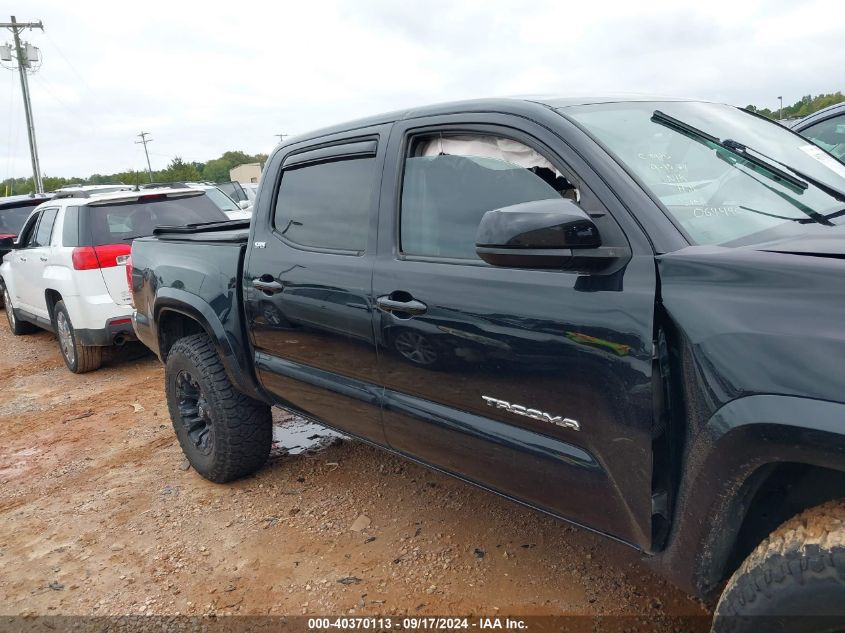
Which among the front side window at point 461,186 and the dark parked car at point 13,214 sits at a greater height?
the front side window at point 461,186

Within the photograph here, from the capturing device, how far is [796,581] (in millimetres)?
1596

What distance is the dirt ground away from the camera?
9.28ft

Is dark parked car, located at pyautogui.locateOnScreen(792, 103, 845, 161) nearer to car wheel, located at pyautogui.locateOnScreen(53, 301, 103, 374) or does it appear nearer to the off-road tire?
the off-road tire

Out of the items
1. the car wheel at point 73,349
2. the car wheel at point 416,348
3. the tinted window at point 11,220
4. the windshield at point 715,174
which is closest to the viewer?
the windshield at point 715,174

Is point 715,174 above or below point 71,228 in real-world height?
above

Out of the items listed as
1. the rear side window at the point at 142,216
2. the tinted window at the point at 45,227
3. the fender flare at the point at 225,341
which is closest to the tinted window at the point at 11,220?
the tinted window at the point at 45,227

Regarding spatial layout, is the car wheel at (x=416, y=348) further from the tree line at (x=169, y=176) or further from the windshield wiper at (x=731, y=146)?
the tree line at (x=169, y=176)

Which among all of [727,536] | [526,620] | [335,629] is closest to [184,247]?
[335,629]

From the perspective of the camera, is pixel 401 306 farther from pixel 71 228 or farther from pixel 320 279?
pixel 71 228

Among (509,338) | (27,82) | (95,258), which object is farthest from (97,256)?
(27,82)

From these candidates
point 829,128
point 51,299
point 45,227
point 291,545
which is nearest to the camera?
point 291,545

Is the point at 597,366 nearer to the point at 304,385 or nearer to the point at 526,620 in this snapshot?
the point at 526,620

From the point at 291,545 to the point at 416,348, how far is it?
Result: 1.41 metres

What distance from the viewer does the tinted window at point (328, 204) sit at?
2.87m
